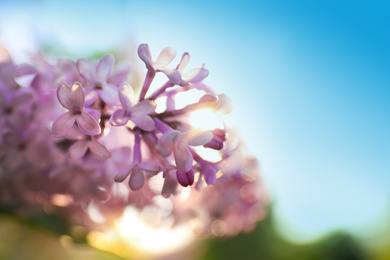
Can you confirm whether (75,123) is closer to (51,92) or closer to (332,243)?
(51,92)

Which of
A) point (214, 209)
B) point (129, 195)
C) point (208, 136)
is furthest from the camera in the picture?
point (214, 209)

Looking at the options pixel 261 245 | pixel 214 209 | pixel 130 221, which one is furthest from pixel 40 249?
pixel 261 245

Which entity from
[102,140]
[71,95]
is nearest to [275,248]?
[102,140]

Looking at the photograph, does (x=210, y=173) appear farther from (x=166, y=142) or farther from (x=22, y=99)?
(x=22, y=99)

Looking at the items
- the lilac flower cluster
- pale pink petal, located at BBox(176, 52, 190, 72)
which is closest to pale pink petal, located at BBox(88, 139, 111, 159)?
the lilac flower cluster

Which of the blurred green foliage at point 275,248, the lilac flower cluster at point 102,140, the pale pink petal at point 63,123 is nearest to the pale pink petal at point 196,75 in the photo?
the lilac flower cluster at point 102,140

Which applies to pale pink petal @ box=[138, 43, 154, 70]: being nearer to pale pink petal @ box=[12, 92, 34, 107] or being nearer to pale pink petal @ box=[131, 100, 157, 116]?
pale pink petal @ box=[131, 100, 157, 116]

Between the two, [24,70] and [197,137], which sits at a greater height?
[24,70]
